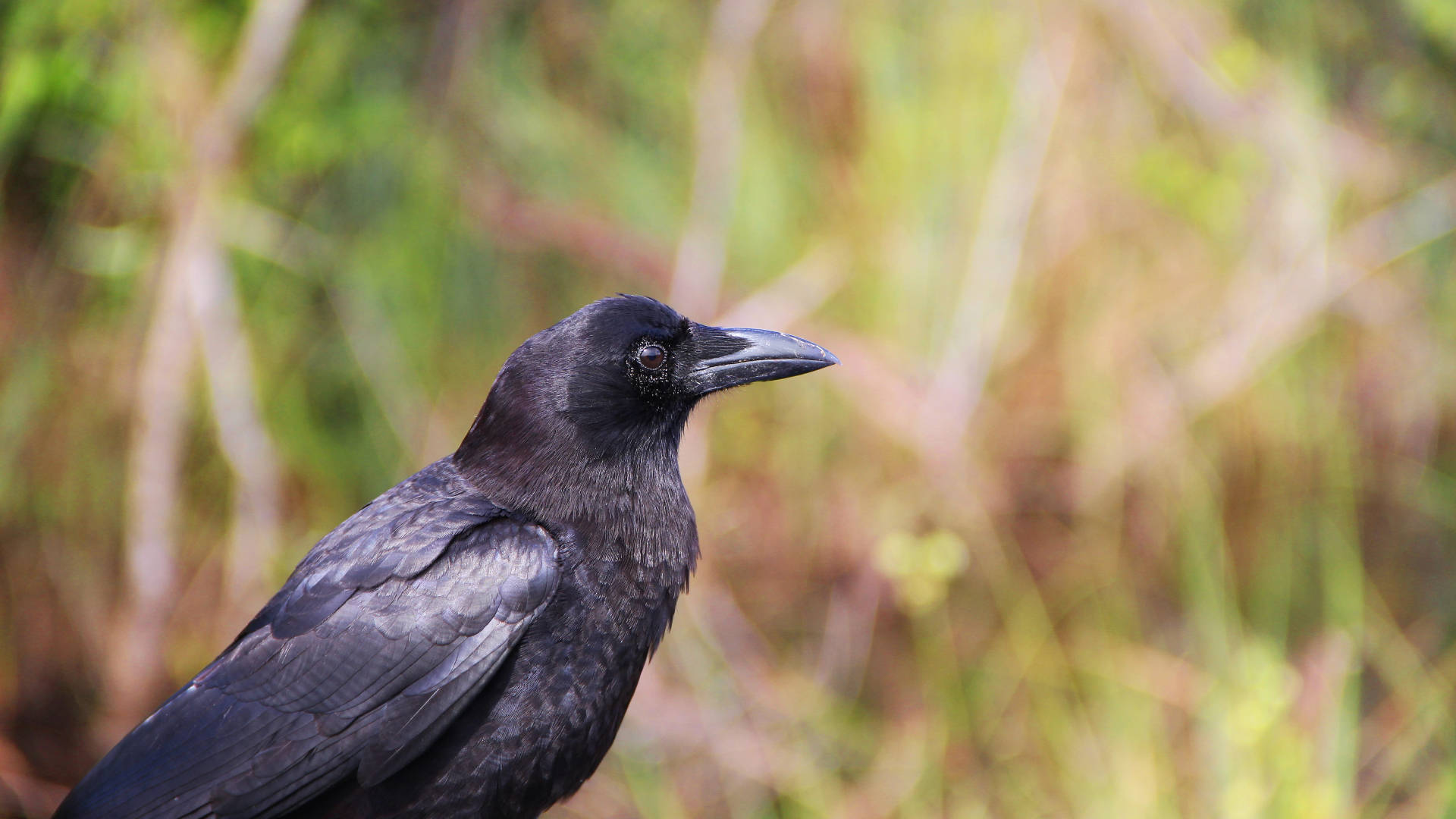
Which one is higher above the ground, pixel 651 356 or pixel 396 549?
pixel 651 356

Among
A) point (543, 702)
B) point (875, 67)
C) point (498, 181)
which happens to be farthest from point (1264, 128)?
point (543, 702)

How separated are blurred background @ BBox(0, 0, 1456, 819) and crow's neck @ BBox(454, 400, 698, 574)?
1602 mm

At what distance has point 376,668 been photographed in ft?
7.21

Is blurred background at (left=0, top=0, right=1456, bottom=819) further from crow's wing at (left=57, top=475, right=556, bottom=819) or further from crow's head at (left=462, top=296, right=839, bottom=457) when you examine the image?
crow's wing at (left=57, top=475, right=556, bottom=819)

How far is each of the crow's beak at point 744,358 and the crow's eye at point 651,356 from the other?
0.24 ft

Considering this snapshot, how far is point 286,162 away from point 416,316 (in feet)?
2.52

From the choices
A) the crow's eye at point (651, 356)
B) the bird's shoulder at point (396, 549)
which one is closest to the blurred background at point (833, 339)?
the crow's eye at point (651, 356)

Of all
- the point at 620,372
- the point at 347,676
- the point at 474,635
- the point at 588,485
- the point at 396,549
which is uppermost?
the point at 620,372

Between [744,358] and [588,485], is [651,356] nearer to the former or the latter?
[744,358]

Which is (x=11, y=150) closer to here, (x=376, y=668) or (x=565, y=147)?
(x=565, y=147)

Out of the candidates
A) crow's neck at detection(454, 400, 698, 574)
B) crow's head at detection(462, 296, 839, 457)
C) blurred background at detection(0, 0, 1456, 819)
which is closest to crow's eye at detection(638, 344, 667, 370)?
crow's head at detection(462, 296, 839, 457)

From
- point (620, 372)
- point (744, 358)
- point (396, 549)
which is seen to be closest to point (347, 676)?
point (396, 549)

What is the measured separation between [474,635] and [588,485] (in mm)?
393

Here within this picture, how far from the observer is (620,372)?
8.09 feet
